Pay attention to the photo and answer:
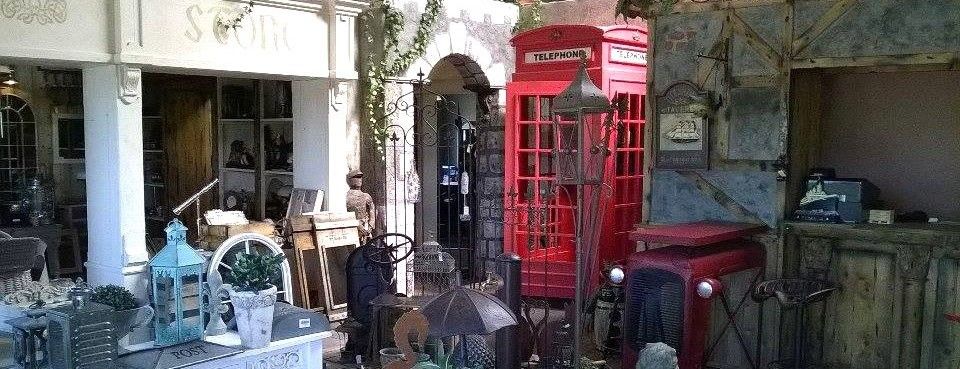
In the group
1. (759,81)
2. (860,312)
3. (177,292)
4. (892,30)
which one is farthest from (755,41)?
(177,292)

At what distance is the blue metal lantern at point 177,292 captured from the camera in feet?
17.1

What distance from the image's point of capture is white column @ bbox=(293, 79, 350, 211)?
8.34 m

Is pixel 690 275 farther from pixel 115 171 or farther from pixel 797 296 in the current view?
pixel 115 171

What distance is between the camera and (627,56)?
8883 mm

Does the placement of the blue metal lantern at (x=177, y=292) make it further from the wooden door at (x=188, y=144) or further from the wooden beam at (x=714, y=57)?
the wooden door at (x=188, y=144)

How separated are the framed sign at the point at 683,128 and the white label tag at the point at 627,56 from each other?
137 centimetres

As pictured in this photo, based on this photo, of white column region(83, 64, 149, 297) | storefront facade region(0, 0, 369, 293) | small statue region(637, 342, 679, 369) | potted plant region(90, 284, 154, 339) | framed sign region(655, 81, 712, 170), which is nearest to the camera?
small statue region(637, 342, 679, 369)

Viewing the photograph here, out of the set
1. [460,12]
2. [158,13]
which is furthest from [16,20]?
[460,12]

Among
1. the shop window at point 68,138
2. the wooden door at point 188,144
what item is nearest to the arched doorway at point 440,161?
the wooden door at point 188,144

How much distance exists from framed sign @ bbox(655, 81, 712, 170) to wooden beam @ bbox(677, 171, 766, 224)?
0.36 ft

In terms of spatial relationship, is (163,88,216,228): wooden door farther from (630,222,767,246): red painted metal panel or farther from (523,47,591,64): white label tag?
(630,222,767,246): red painted metal panel

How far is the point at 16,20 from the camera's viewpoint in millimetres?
6035

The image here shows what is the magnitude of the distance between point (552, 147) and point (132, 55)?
443 centimetres

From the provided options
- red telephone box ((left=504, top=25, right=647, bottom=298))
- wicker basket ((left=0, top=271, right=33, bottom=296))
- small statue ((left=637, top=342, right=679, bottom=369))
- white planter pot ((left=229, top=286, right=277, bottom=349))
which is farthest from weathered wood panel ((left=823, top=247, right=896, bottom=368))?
wicker basket ((left=0, top=271, right=33, bottom=296))
